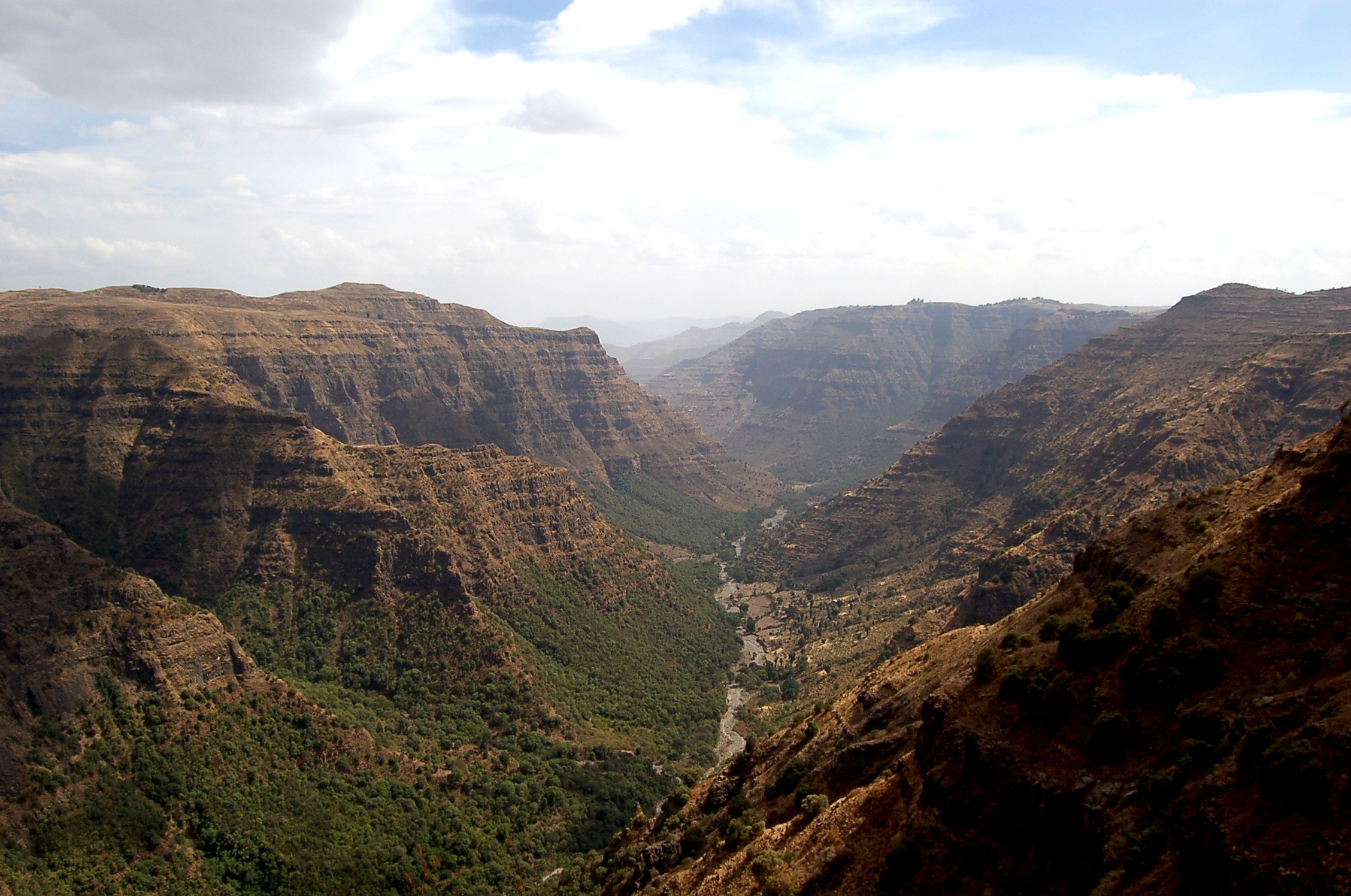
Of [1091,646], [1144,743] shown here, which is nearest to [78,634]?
[1091,646]

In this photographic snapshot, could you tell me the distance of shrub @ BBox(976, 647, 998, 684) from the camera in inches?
1719

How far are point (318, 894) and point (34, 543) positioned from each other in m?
52.5

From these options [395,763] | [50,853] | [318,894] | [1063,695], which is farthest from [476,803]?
[1063,695]

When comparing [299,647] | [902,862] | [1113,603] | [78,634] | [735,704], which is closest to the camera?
[902,862]

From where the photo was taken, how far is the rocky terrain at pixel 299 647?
276ft

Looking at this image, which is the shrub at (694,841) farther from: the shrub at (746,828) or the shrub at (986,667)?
the shrub at (986,667)

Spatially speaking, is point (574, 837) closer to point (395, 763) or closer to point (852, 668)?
point (395, 763)

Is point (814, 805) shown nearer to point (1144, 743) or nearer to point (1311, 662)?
point (1144, 743)

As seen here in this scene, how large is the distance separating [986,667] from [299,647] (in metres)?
107

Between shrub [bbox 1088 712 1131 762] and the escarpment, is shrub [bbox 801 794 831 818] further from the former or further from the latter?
the escarpment

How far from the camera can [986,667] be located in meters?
43.8

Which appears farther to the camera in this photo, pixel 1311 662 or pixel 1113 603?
pixel 1113 603

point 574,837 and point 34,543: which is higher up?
point 34,543

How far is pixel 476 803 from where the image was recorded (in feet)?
337
